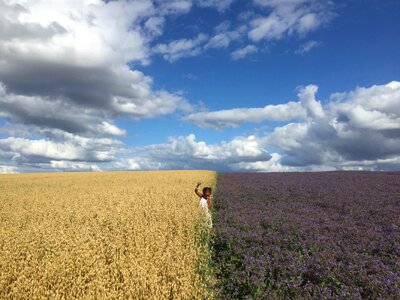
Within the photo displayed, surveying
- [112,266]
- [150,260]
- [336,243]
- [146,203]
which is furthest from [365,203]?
[112,266]

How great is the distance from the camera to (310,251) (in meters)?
6.96

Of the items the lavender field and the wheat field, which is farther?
the lavender field

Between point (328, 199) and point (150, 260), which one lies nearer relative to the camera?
point (150, 260)

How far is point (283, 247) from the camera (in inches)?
289

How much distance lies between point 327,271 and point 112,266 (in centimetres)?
349

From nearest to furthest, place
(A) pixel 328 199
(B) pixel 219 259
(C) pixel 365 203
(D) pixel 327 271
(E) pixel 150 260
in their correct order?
(D) pixel 327 271, (E) pixel 150 260, (B) pixel 219 259, (C) pixel 365 203, (A) pixel 328 199

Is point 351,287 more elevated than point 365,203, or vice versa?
point 365,203

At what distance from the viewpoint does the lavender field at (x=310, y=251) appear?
17.5 feet

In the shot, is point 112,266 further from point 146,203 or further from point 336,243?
point 146,203

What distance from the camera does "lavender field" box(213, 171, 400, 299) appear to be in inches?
210

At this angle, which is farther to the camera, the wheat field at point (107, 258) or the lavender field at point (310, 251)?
the lavender field at point (310, 251)

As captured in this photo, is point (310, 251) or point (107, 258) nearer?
point (107, 258)

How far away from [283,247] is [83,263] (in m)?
3.96

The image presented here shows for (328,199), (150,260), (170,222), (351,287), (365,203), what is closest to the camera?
(351,287)
